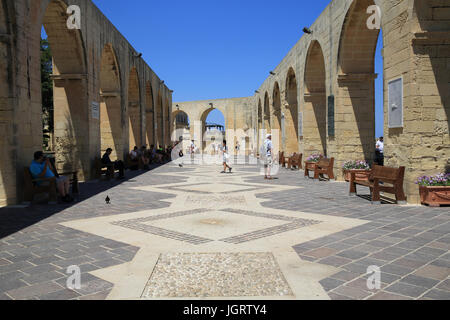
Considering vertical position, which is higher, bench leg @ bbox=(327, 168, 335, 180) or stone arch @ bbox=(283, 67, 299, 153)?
stone arch @ bbox=(283, 67, 299, 153)

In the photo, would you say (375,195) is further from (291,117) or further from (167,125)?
(167,125)

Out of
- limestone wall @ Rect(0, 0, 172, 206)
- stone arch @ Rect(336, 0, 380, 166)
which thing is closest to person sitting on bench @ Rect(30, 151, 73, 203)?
limestone wall @ Rect(0, 0, 172, 206)

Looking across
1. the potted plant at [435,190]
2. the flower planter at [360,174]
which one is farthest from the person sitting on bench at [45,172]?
the potted plant at [435,190]

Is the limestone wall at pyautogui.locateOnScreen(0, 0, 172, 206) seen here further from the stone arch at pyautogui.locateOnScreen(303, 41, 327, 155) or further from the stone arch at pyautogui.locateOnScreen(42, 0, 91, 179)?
the stone arch at pyautogui.locateOnScreen(303, 41, 327, 155)

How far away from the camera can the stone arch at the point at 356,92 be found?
1038 centimetres

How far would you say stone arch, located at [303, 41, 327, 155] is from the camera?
14.9 m

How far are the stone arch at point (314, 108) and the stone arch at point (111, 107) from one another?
27.5 feet

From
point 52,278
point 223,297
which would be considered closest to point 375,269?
point 223,297

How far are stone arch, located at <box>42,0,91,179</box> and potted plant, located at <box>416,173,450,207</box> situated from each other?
31.9ft

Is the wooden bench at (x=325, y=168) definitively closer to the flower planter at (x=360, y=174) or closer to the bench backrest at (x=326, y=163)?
the bench backrest at (x=326, y=163)

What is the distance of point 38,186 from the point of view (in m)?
7.04

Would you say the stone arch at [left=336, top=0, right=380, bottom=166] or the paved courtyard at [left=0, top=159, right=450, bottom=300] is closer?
the paved courtyard at [left=0, top=159, right=450, bottom=300]

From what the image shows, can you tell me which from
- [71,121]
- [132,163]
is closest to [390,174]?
[71,121]
